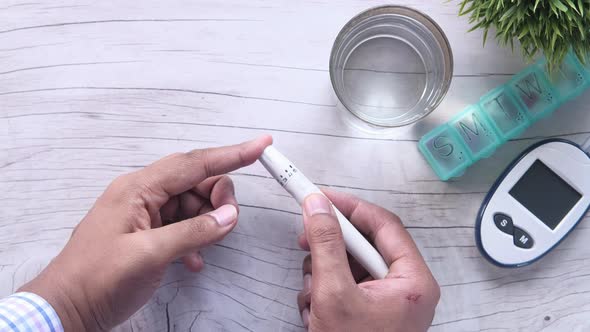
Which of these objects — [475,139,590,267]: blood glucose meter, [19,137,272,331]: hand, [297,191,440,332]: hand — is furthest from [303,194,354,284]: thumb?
[475,139,590,267]: blood glucose meter

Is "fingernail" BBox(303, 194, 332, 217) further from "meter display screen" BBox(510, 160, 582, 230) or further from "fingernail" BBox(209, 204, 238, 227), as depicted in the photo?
"meter display screen" BBox(510, 160, 582, 230)

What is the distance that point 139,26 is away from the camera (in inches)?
25.2

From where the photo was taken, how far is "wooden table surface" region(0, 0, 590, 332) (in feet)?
2.03

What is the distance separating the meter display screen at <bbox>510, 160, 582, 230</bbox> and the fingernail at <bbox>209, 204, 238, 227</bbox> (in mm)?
336

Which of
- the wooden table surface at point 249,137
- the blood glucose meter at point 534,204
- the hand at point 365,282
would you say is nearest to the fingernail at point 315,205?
the hand at point 365,282

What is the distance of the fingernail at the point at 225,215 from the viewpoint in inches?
21.1

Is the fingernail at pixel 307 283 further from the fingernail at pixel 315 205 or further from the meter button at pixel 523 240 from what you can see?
the meter button at pixel 523 240

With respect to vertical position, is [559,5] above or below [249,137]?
above

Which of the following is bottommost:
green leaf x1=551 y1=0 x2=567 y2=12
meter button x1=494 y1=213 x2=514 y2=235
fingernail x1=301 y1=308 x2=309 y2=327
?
fingernail x1=301 y1=308 x2=309 y2=327

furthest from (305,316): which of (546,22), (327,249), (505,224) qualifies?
(546,22)

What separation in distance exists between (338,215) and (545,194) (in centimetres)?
27

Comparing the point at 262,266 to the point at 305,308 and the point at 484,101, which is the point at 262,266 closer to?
the point at 305,308

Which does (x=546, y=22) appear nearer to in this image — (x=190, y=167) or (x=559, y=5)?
(x=559, y=5)

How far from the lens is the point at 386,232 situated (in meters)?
0.56
